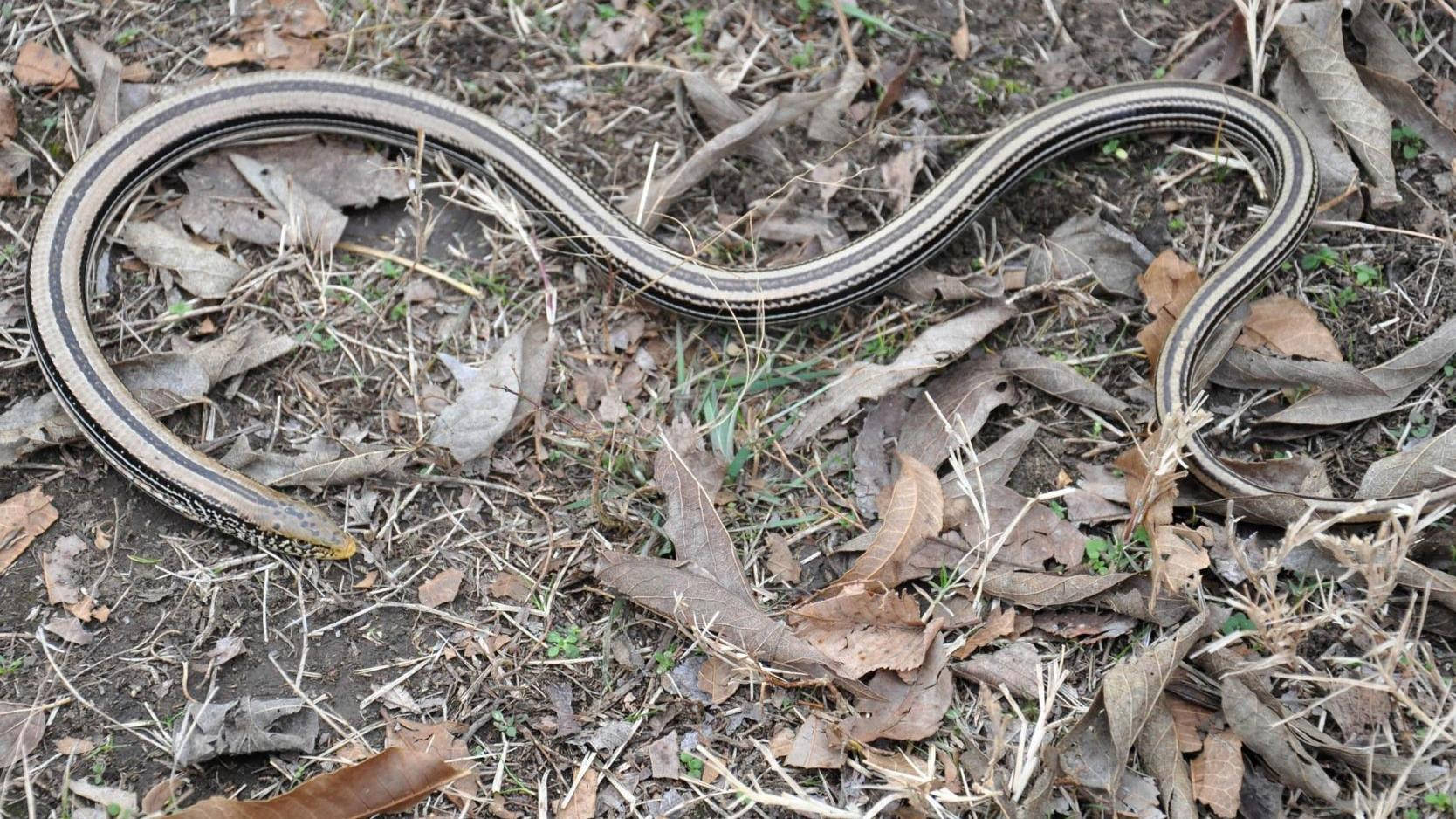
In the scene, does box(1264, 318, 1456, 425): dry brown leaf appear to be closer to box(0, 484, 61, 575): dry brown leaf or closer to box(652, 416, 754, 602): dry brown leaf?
box(652, 416, 754, 602): dry brown leaf

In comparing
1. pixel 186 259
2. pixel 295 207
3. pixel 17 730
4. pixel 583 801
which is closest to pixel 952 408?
pixel 583 801

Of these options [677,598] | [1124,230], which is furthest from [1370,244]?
[677,598]

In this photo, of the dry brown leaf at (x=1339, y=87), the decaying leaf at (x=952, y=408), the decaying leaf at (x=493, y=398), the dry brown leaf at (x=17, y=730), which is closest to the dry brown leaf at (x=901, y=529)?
the decaying leaf at (x=952, y=408)

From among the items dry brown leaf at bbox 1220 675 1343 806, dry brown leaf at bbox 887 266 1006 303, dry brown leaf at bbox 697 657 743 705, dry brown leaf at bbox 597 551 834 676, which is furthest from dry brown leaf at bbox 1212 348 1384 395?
dry brown leaf at bbox 697 657 743 705

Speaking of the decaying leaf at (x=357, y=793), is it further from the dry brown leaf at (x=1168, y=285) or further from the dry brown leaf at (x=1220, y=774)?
the dry brown leaf at (x=1168, y=285)

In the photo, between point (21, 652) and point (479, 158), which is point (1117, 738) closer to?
point (479, 158)

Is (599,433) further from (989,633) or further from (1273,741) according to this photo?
(1273,741)
